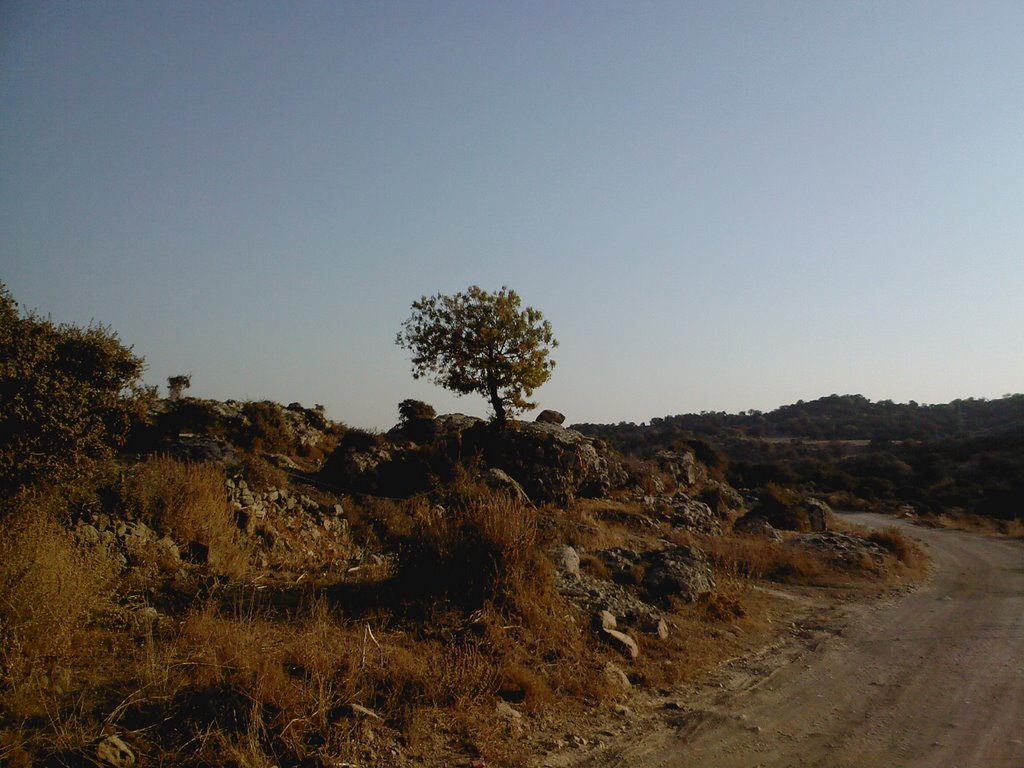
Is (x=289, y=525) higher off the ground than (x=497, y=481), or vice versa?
(x=497, y=481)

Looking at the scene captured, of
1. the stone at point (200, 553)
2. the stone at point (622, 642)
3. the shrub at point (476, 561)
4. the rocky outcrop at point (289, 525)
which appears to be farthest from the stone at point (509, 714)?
the rocky outcrop at point (289, 525)

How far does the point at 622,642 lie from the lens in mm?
8586

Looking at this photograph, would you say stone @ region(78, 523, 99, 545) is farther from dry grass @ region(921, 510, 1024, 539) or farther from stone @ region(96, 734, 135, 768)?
dry grass @ region(921, 510, 1024, 539)

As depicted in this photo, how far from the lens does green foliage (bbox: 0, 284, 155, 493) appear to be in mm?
7980

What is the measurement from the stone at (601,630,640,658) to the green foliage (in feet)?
25.3

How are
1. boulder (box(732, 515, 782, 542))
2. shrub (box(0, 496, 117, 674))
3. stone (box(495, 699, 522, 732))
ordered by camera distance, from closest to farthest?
shrub (box(0, 496, 117, 674)) < stone (box(495, 699, 522, 732)) < boulder (box(732, 515, 782, 542))

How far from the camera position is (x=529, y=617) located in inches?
319

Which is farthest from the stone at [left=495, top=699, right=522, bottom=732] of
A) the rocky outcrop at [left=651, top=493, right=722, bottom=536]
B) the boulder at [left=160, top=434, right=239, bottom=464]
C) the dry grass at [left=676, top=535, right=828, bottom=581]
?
the rocky outcrop at [left=651, top=493, right=722, bottom=536]

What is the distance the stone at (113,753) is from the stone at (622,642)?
18.9 ft

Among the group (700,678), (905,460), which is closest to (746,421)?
(905,460)

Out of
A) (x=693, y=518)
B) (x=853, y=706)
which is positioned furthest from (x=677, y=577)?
(x=693, y=518)

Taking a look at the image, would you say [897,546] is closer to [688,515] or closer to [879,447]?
[688,515]

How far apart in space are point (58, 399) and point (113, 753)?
18.2 feet

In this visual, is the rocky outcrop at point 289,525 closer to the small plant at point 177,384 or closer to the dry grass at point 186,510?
the dry grass at point 186,510
